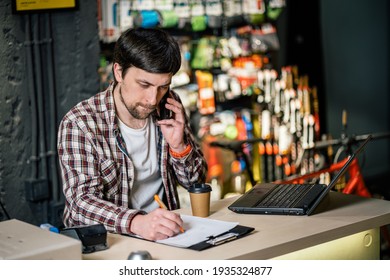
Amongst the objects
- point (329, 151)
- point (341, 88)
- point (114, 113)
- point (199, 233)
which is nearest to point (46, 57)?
point (114, 113)

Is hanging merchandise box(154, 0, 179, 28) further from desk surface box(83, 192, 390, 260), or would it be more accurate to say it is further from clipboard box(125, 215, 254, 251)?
clipboard box(125, 215, 254, 251)

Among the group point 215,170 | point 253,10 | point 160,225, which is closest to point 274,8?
point 253,10

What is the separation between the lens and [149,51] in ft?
8.95

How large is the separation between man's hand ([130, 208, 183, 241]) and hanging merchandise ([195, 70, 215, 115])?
3090 mm

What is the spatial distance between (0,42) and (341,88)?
14.8 feet

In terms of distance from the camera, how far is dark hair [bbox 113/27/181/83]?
272 cm

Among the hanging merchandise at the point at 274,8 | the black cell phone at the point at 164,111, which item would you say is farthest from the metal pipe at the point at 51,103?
the hanging merchandise at the point at 274,8

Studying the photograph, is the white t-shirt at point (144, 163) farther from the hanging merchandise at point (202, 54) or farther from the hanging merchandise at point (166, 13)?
the hanging merchandise at point (202, 54)

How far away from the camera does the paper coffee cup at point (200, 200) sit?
8.34ft

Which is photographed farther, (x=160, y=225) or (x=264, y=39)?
(x=264, y=39)

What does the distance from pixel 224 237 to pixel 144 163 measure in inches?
32.4

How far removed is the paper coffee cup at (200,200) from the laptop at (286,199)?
0.12 meters

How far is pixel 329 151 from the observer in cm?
540

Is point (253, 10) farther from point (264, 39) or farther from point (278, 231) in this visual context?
point (278, 231)
